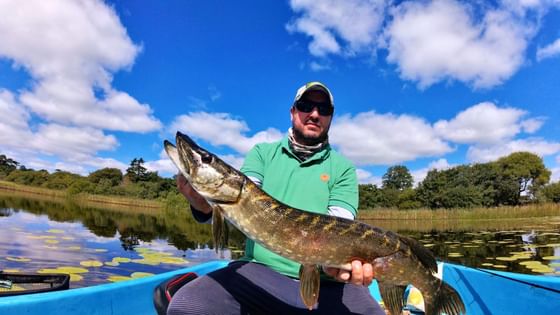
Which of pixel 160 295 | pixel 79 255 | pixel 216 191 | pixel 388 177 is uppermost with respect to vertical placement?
pixel 388 177

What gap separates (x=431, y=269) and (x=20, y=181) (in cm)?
8835

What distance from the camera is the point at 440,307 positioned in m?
2.64

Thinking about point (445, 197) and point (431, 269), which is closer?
point (431, 269)

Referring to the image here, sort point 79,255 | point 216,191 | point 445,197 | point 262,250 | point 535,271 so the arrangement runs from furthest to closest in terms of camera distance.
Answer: point 445,197 → point 79,255 → point 535,271 → point 262,250 → point 216,191

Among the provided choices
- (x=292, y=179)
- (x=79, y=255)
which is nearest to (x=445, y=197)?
(x=79, y=255)

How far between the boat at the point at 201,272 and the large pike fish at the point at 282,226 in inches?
46.4

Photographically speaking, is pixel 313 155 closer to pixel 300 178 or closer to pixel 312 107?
pixel 300 178

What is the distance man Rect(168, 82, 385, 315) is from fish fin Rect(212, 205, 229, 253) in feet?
0.93

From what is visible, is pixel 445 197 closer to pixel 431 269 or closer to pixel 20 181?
pixel 431 269

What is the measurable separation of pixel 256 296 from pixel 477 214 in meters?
35.0

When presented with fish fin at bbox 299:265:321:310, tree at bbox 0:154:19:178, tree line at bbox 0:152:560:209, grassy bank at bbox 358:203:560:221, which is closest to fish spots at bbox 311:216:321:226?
fish fin at bbox 299:265:321:310

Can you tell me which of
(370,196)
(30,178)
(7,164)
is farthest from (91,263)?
(7,164)

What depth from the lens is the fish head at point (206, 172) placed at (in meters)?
2.30

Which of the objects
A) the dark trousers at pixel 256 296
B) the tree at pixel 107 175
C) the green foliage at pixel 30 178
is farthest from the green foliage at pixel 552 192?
the green foliage at pixel 30 178
